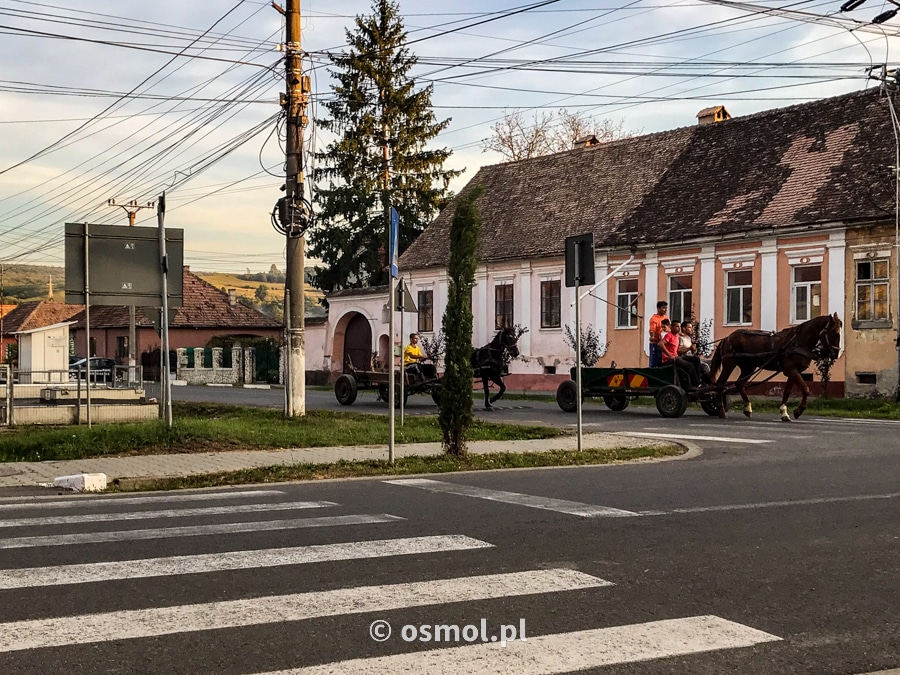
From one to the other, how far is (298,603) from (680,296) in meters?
31.9

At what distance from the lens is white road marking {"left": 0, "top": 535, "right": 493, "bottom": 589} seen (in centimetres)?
665

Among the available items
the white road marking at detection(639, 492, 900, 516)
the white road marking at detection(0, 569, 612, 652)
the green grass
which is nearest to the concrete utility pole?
the green grass

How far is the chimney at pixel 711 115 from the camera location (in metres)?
40.9

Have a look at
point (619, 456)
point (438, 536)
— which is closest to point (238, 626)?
point (438, 536)

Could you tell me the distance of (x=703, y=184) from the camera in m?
37.0

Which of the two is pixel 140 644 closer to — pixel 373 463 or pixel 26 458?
pixel 373 463

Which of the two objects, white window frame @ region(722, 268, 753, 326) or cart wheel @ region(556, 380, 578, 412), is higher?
white window frame @ region(722, 268, 753, 326)

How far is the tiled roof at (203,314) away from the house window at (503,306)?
3232cm

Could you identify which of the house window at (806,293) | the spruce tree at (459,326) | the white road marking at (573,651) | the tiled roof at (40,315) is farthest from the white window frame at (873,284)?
the tiled roof at (40,315)

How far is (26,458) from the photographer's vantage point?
47.9 ft

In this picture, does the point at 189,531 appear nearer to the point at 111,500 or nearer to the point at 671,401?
the point at 111,500

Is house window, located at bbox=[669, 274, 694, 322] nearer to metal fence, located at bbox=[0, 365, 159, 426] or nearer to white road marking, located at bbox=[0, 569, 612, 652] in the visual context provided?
metal fence, located at bbox=[0, 365, 159, 426]

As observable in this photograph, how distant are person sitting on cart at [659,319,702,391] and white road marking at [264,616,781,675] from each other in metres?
18.1

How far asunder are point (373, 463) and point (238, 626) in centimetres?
790
